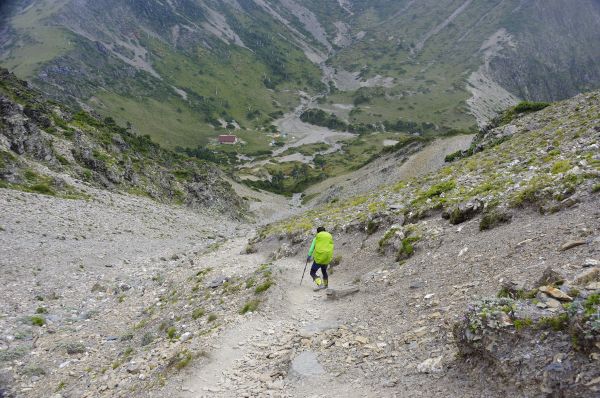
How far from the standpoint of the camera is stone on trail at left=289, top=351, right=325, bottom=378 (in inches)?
425

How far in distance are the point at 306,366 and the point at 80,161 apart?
211 feet

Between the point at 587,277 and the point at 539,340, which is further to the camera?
the point at 587,277

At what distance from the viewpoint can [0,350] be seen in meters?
17.4

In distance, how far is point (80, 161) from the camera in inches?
2517

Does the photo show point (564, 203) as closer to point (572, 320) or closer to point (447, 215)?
point (447, 215)

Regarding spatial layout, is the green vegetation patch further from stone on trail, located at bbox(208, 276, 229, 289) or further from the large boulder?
the large boulder

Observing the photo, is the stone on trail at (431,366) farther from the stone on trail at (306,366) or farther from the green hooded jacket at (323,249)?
the green hooded jacket at (323,249)

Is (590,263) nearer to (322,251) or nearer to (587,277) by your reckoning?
(587,277)

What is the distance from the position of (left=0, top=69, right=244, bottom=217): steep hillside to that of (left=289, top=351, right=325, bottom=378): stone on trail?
48.2 m

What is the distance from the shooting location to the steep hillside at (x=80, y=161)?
52.8 metres

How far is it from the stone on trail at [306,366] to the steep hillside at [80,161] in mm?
48208

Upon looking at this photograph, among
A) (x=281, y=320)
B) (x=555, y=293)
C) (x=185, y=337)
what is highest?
(x=555, y=293)

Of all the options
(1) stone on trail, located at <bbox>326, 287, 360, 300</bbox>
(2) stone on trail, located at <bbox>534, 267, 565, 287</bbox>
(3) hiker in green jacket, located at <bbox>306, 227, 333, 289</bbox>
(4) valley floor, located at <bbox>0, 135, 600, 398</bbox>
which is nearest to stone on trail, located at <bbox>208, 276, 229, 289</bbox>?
(4) valley floor, located at <bbox>0, 135, 600, 398</bbox>

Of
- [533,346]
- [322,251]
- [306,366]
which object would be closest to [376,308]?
[306,366]
